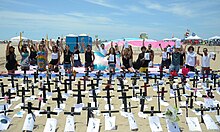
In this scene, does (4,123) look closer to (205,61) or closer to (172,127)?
(172,127)

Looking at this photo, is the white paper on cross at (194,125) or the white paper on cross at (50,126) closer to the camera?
the white paper on cross at (50,126)

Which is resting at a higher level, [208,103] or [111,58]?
[111,58]

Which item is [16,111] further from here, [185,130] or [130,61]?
[130,61]

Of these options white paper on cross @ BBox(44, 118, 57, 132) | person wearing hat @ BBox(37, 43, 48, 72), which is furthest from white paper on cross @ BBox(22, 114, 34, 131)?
person wearing hat @ BBox(37, 43, 48, 72)

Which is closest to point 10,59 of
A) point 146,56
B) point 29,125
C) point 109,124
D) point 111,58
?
point 111,58

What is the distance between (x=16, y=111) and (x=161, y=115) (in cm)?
328

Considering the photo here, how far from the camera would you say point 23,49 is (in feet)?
36.8

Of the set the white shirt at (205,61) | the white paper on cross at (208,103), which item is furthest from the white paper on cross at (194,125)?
the white shirt at (205,61)

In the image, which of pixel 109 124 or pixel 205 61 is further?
pixel 205 61

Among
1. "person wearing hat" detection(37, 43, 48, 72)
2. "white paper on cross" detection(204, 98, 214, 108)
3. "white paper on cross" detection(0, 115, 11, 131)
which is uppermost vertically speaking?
"person wearing hat" detection(37, 43, 48, 72)

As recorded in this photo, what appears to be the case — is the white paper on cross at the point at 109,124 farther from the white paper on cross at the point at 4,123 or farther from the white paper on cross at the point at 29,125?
the white paper on cross at the point at 4,123

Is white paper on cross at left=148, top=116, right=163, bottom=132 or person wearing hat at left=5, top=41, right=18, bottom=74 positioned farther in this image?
person wearing hat at left=5, top=41, right=18, bottom=74

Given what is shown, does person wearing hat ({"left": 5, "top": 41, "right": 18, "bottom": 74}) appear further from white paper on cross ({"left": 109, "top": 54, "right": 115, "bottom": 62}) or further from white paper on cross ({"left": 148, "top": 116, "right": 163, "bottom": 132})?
white paper on cross ({"left": 148, "top": 116, "right": 163, "bottom": 132})

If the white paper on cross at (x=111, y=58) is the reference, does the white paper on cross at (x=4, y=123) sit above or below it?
below
